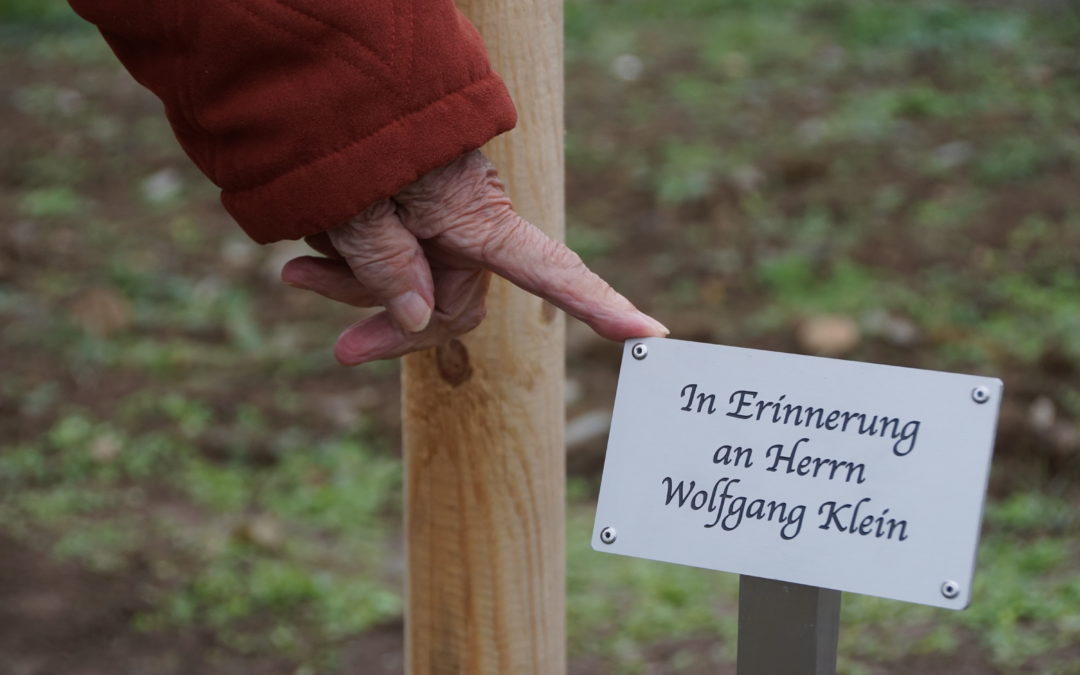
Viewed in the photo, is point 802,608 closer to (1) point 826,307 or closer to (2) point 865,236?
(1) point 826,307

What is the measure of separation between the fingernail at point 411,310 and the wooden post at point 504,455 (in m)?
0.24

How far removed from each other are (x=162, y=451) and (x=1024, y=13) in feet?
15.9

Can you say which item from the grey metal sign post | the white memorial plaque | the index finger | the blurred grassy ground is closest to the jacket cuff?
the index finger

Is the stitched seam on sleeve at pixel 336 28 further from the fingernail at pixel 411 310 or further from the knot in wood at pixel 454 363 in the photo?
the knot in wood at pixel 454 363

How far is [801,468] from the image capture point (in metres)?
1.17

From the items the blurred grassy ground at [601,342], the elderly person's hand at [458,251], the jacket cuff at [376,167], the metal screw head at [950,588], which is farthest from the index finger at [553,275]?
the blurred grassy ground at [601,342]

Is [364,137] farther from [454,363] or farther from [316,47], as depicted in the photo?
[454,363]

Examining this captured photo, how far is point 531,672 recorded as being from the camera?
1653mm

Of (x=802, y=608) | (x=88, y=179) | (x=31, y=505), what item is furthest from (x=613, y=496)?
(x=88, y=179)

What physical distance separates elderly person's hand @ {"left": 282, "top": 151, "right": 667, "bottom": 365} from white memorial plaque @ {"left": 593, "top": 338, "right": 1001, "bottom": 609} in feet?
0.21

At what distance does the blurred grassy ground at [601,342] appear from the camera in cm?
251

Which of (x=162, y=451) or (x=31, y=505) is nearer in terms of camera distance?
(x=31, y=505)

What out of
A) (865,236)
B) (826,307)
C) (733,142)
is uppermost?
(733,142)

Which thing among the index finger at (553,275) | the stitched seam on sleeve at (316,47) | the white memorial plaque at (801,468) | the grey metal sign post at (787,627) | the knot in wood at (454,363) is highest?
the stitched seam on sleeve at (316,47)
